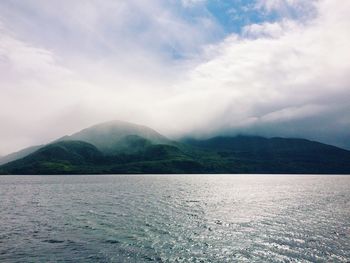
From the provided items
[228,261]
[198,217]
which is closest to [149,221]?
[198,217]

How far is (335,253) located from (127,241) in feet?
120

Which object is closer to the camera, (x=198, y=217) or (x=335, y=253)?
(x=335, y=253)

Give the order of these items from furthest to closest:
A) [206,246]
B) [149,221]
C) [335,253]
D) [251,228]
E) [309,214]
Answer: [309,214] → [149,221] → [251,228] → [206,246] → [335,253]

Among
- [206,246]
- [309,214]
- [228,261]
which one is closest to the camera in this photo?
[228,261]

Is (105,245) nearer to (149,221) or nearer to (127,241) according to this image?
(127,241)

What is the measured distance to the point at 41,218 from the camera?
81.0 meters

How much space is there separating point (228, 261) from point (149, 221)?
35.2 meters

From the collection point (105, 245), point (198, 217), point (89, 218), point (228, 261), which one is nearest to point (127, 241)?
point (105, 245)

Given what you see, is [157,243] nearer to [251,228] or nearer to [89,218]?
[251,228]

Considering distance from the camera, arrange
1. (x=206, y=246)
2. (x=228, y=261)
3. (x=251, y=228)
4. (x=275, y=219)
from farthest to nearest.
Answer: (x=275, y=219), (x=251, y=228), (x=206, y=246), (x=228, y=261)

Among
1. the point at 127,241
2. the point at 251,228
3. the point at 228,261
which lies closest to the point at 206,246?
the point at 228,261

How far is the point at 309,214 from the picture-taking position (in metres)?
93.2

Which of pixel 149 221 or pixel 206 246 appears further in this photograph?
pixel 149 221

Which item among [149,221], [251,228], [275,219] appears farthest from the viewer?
[275,219]
